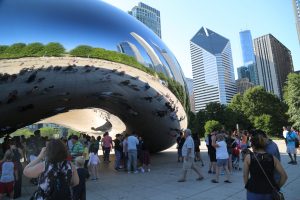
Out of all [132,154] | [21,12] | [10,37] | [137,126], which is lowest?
[132,154]

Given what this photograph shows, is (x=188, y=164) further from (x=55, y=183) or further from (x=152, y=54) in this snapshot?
(x=55, y=183)

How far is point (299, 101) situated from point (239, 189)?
1471 inches

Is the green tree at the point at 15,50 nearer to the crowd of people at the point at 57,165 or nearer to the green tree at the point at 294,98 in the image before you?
the crowd of people at the point at 57,165

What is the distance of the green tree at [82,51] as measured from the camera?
7266mm

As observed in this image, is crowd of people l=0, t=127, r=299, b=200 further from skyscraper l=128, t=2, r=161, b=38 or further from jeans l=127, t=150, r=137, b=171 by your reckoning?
skyscraper l=128, t=2, r=161, b=38

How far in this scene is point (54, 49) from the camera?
23.1ft

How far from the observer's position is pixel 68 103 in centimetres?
906

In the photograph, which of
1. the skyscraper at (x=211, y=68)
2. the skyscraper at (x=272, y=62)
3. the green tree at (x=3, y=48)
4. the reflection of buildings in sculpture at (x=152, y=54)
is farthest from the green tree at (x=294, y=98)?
the skyscraper at (x=211, y=68)

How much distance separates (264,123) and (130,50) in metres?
46.0

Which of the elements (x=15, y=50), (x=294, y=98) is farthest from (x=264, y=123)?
(x=15, y=50)

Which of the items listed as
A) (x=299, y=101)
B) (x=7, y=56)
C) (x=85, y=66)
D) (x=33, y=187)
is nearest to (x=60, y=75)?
(x=85, y=66)

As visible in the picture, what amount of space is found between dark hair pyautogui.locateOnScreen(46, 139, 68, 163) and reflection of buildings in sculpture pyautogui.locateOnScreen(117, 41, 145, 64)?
17.0 feet

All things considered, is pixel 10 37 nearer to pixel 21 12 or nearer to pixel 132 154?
pixel 21 12

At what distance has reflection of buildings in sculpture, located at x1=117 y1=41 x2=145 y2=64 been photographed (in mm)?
7978
